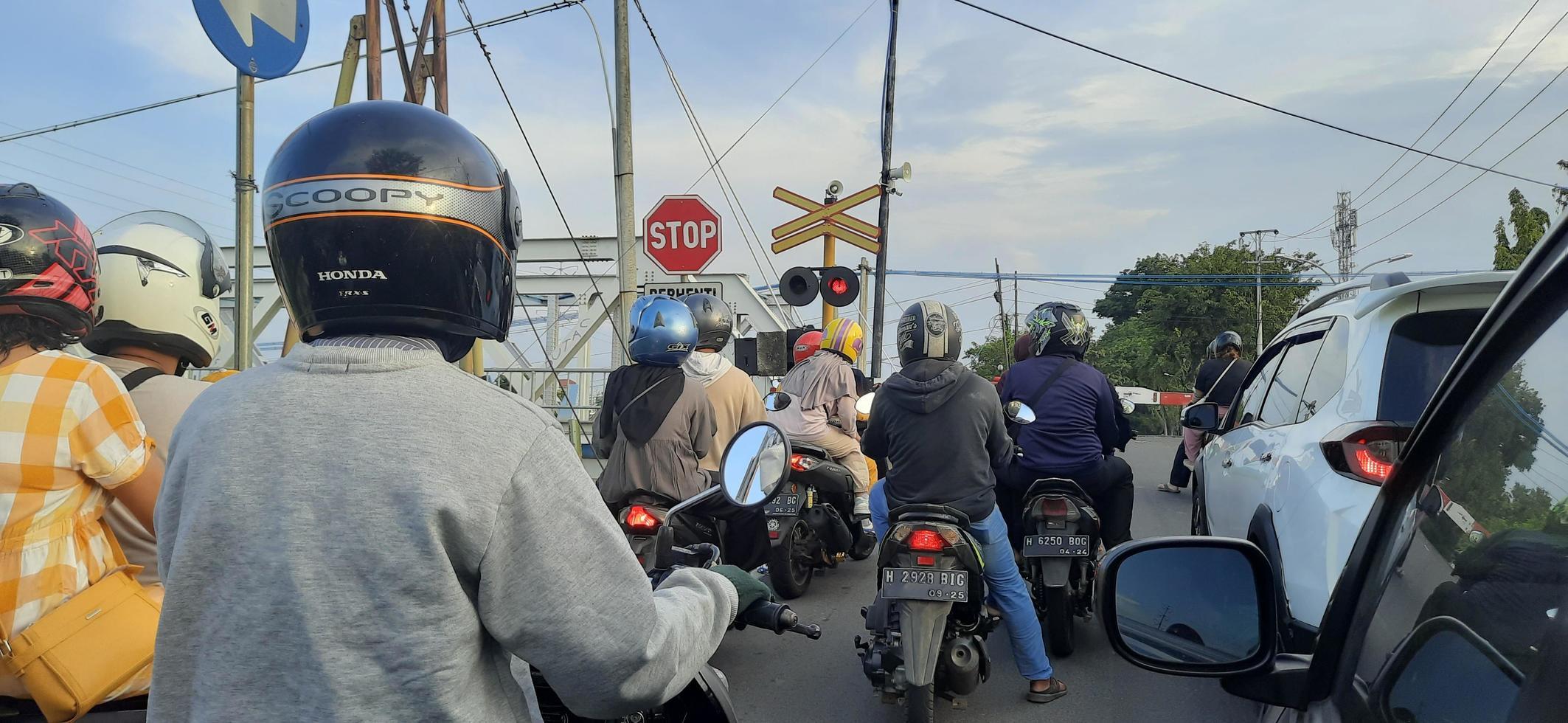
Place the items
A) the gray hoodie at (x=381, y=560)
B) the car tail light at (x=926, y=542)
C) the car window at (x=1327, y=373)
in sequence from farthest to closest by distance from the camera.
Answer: the car tail light at (x=926, y=542) < the car window at (x=1327, y=373) < the gray hoodie at (x=381, y=560)

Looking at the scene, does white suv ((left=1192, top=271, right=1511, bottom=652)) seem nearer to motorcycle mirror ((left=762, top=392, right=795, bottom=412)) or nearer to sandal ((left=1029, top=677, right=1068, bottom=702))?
sandal ((left=1029, top=677, right=1068, bottom=702))

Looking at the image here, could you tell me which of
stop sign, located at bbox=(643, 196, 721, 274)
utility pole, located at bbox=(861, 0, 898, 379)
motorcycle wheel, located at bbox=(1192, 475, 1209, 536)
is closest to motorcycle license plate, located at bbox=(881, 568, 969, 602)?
motorcycle wheel, located at bbox=(1192, 475, 1209, 536)

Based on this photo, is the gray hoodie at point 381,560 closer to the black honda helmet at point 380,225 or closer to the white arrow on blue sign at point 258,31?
the black honda helmet at point 380,225

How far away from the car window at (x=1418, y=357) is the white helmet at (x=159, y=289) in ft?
12.4

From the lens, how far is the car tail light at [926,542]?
3908 mm

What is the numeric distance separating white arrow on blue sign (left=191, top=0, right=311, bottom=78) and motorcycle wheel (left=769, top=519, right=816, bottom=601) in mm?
3670

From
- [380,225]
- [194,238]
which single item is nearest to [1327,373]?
[380,225]

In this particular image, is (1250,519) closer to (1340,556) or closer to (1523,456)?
(1340,556)

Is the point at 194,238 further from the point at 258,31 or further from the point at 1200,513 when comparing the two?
the point at 1200,513

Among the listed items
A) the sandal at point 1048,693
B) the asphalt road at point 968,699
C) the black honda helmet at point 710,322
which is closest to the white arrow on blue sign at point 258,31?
the black honda helmet at point 710,322

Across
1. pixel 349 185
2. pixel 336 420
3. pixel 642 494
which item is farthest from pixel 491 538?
pixel 642 494

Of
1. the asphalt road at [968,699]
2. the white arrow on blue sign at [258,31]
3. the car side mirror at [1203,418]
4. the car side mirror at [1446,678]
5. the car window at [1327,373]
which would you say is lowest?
the asphalt road at [968,699]

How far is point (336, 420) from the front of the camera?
50.2 inches

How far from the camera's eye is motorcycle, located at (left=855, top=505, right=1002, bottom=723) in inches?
151
